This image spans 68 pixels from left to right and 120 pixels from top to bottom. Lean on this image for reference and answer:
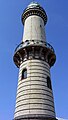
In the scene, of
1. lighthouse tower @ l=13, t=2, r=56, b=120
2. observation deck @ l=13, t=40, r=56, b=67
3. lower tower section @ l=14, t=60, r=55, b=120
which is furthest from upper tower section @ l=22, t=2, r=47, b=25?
lower tower section @ l=14, t=60, r=55, b=120

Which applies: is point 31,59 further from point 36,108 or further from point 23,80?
point 36,108

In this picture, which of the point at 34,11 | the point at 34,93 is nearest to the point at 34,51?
the point at 34,93

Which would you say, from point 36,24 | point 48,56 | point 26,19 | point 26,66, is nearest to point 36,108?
point 26,66

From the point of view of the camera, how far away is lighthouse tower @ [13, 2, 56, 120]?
1838cm

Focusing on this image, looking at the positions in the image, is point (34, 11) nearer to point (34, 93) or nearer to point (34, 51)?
point (34, 51)

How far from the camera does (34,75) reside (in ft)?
66.5

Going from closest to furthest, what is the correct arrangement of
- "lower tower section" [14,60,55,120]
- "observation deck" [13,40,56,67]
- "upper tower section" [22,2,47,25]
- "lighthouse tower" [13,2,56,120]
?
"lower tower section" [14,60,55,120] < "lighthouse tower" [13,2,56,120] < "observation deck" [13,40,56,67] < "upper tower section" [22,2,47,25]

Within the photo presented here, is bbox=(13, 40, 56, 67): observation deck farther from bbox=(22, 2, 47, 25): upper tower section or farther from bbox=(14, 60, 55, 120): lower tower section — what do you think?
bbox=(22, 2, 47, 25): upper tower section

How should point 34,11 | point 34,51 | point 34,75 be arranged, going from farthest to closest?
point 34,11
point 34,51
point 34,75

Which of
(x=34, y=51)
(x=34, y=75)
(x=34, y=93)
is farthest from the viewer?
(x=34, y=51)

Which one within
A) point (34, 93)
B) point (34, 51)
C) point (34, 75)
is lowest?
point (34, 93)

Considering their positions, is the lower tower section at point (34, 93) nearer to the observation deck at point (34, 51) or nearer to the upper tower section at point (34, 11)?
the observation deck at point (34, 51)

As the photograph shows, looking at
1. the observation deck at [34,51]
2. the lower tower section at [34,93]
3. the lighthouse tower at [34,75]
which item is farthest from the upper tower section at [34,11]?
the lower tower section at [34,93]

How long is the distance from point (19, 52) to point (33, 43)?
1915mm
